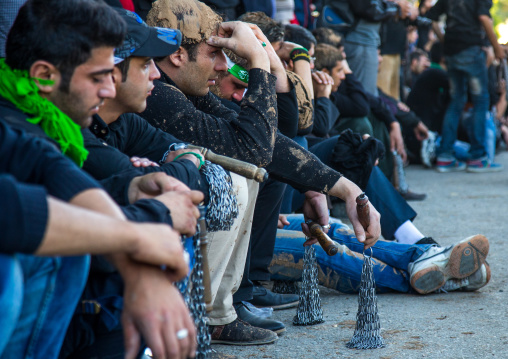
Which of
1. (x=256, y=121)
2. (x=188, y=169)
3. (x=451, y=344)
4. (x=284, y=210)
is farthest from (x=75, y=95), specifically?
(x=284, y=210)

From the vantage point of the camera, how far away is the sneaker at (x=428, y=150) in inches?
327

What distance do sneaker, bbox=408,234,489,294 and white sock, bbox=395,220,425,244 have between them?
1.48ft

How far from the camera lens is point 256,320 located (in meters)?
2.82

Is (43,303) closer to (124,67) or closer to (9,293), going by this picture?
(9,293)

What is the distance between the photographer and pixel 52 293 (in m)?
1.45

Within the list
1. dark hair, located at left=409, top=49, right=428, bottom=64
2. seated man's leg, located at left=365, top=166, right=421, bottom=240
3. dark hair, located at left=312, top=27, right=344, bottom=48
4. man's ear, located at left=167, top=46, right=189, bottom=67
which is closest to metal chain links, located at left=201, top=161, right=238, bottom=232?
man's ear, located at left=167, top=46, right=189, bottom=67

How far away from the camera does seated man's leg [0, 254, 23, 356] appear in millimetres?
1262

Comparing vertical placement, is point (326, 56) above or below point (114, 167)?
above

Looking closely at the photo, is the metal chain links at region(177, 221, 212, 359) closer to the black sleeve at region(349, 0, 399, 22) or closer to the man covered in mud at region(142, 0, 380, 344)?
the man covered in mud at region(142, 0, 380, 344)

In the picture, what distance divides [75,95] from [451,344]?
1.83m

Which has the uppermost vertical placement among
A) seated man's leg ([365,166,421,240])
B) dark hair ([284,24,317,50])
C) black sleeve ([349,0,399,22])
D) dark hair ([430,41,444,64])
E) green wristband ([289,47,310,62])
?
black sleeve ([349,0,399,22])

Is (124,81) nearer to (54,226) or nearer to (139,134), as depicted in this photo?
(139,134)

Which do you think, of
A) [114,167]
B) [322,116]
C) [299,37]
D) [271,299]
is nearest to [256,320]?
[271,299]

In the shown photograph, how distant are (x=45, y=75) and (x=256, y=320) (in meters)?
1.53
